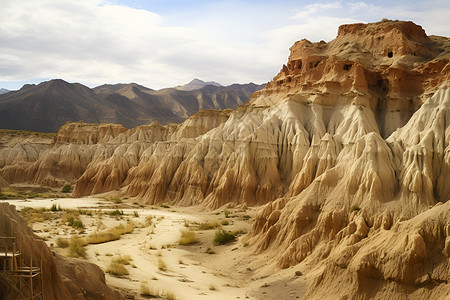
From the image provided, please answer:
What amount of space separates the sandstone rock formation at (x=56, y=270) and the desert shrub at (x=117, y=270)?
389 cm

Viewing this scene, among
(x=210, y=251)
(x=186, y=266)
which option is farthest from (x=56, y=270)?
(x=210, y=251)

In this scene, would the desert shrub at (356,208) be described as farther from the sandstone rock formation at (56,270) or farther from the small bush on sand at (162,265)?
the sandstone rock formation at (56,270)

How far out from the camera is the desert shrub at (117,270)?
15.8 metres

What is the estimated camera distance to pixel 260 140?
1881 inches

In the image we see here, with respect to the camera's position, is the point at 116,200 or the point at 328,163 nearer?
the point at 328,163

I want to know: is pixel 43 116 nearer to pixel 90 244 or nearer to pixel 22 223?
pixel 90 244

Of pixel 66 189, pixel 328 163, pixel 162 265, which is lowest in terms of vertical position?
pixel 66 189

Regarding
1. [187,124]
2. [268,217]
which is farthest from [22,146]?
[268,217]

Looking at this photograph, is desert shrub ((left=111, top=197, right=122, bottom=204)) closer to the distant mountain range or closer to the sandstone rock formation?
the sandstone rock formation

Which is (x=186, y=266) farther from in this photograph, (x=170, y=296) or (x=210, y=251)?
(x=170, y=296)

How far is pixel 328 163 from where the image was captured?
34.7 m

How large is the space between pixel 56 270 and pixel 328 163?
1109 inches

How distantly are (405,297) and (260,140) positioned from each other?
36.3 m

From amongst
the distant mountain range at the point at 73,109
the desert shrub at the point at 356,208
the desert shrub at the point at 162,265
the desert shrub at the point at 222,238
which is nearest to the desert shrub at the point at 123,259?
the desert shrub at the point at 162,265
